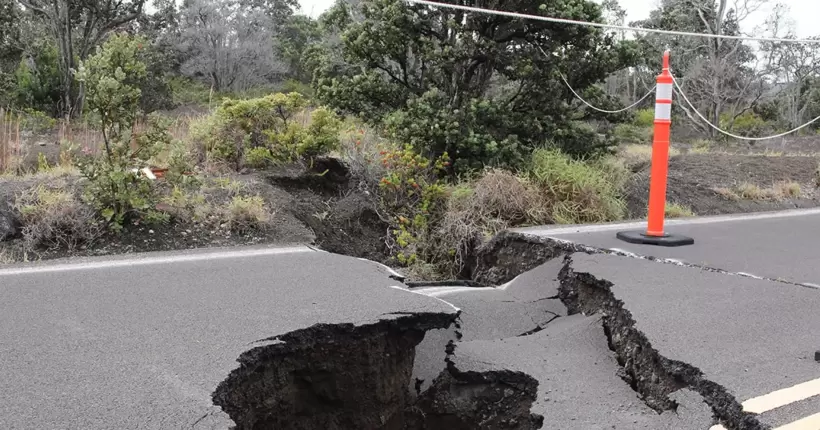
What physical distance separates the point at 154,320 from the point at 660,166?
454 centimetres

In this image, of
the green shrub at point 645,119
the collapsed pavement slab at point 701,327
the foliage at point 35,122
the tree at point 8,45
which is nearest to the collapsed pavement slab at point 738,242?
the collapsed pavement slab at point 701,327

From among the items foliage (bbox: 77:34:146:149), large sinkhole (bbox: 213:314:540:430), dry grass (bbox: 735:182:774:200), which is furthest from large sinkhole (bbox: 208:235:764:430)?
dry grass (bbox: 735:182:774:200)

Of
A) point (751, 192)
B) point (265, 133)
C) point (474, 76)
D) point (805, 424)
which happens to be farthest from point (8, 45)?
point (805, 424)

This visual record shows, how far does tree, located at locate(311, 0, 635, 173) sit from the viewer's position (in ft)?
29.0

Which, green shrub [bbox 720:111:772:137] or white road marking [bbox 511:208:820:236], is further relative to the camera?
green shrub [bbox 720:111:772:137]

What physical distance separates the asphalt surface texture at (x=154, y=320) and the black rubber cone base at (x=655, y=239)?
250 cm

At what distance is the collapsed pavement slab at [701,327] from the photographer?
10.7ft

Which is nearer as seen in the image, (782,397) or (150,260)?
(782,397)

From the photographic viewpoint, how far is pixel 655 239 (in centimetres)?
630

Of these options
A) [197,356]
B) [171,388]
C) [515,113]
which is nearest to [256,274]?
[197,356]

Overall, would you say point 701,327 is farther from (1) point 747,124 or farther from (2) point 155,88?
(1) point 747,124

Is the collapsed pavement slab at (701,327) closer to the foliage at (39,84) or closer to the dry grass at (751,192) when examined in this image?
the dry grass at (751,192)

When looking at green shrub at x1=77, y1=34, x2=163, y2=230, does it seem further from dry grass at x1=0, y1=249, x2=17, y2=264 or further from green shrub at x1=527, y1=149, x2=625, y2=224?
green shrub at x1=527, y1=149, x2=625, y2=224

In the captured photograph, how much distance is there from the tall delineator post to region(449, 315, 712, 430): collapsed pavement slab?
1986 mm
